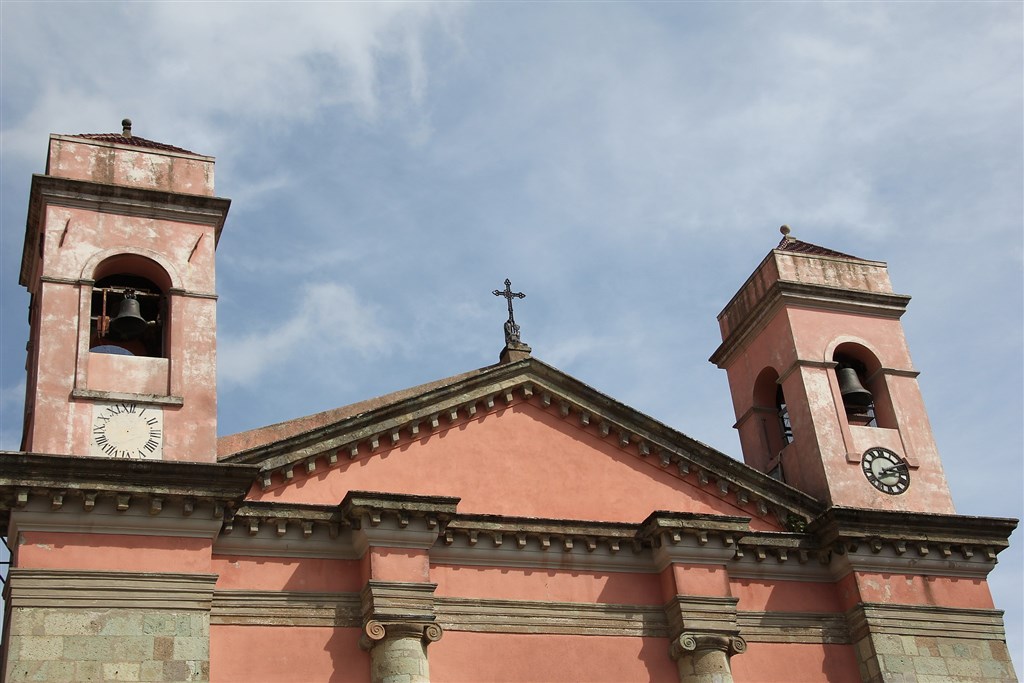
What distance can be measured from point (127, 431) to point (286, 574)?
2212 millimetres

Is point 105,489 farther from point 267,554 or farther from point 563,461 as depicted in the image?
point 563,461

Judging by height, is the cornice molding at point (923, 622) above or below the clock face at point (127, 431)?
below

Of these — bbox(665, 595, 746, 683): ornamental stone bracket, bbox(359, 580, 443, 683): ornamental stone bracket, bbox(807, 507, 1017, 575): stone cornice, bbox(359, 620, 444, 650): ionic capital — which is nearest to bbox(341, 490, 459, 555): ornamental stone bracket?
bbox(359, 580, 443, 683): ornamental stone bracket

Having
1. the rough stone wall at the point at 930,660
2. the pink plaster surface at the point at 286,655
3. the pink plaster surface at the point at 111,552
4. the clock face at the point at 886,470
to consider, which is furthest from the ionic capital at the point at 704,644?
the pink plaster surface at the point at 111,552

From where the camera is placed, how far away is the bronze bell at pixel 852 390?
57.1ft

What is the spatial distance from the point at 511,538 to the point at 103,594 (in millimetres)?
4433

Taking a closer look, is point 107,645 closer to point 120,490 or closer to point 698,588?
point 120,490

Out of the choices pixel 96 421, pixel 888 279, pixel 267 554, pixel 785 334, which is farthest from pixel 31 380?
pixel 888 279

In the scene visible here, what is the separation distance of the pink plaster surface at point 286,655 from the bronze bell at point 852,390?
24.7 feet

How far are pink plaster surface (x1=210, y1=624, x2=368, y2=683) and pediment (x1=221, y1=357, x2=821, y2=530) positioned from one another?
155 centimetres

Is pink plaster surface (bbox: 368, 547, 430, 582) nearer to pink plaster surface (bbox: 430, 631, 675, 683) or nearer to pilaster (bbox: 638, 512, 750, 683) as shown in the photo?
pink plaster surface (bbox: 430, 631, 675, 683)

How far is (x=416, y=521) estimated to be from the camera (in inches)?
551

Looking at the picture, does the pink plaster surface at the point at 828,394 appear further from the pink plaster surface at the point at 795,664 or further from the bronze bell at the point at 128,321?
the bronze bell at the point at 128,321

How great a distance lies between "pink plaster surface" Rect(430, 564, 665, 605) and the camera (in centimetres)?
1433
